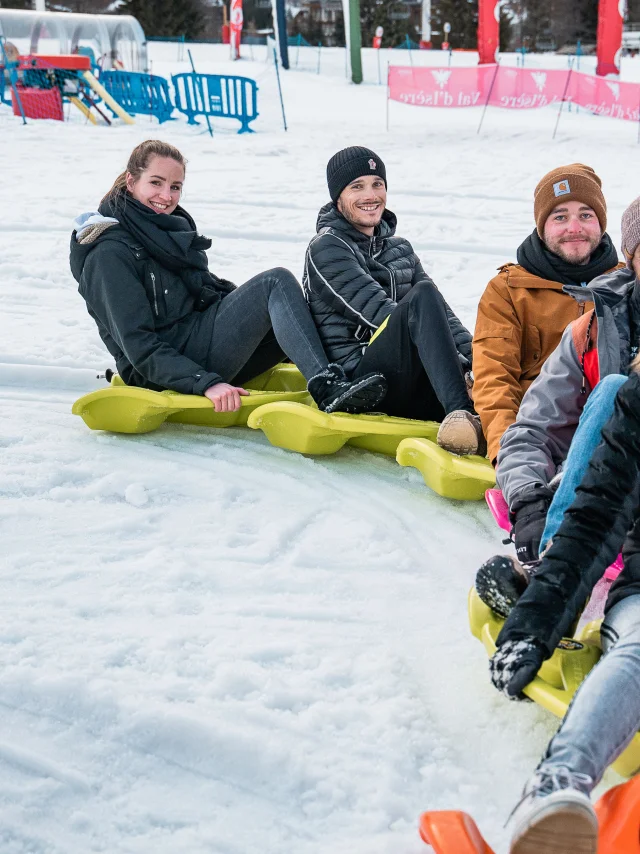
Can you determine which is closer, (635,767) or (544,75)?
(635,767)

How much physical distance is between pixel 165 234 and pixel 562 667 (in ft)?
6.94

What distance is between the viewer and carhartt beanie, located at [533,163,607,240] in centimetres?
261

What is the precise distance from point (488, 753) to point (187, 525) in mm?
1215

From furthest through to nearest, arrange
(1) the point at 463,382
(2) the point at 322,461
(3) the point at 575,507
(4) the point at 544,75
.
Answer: (4) the point at 544,75 < (2) the point at 322,461 < (1) the point at 463,382 < (3) the point at 575,507

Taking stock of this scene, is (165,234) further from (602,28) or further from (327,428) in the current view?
(602,28)

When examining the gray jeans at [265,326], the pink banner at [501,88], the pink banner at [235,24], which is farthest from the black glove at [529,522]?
the pink banner at [235,24]

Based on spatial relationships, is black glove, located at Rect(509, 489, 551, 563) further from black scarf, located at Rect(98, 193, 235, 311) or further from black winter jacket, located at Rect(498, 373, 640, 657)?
black scarf, located at Rect(98, 193, 235, 311)

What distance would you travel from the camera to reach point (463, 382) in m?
2.95

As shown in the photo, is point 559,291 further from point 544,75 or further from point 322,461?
point 544,75

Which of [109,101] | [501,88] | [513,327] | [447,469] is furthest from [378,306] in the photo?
[109,101]

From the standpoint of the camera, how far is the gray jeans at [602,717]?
1422 mm

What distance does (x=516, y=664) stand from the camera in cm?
161

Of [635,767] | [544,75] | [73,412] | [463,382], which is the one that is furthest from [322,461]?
[544,75]

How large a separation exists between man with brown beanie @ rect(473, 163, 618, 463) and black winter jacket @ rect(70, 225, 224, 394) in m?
1.00
